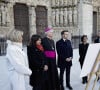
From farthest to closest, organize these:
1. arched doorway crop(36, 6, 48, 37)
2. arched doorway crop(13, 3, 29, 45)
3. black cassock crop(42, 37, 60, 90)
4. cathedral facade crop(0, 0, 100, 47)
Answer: arched doorway crop(36, 6, 48, 37)
cathedral facade crop(0, 0, 100, 47)
arched doorway crop(13, 3, 29, 45)
black cassock crop(42, 37, 60, 90)

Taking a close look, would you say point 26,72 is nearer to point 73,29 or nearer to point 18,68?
point 18,68

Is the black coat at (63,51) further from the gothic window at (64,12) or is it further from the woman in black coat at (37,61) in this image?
the gothic window at (64,12)

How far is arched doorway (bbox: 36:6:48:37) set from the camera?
62.2 ft

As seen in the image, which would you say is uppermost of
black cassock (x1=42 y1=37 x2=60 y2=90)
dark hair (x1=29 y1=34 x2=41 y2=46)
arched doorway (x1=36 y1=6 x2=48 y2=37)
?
arched doorway (x1=36 y1=6 x2=48 y2=37)

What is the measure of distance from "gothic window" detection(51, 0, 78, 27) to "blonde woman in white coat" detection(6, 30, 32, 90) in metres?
13.7

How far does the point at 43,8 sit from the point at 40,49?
1384cm

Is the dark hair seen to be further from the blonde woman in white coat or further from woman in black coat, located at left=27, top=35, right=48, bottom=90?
the blonde woman in white coat

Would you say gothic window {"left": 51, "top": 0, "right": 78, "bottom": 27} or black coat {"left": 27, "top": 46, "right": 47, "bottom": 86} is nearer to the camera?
black coat {"left": 27, "top": 46, "right": 47, "bottom": 86}

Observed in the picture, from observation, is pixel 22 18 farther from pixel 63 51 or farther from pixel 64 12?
pixel 63 51

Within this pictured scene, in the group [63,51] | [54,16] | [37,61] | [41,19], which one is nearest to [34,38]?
[37,61]

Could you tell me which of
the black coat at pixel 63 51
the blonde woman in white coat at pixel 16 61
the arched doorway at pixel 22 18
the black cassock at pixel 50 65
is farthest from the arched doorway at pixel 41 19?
the blonde woman in white coat at pixel 16 61

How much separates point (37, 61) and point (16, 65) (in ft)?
3.25

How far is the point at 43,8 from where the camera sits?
19.6m

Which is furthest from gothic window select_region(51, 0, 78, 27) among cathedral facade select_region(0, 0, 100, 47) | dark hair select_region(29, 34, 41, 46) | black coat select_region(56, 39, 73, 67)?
dark hair select_region(29, 34, 41, 46)
